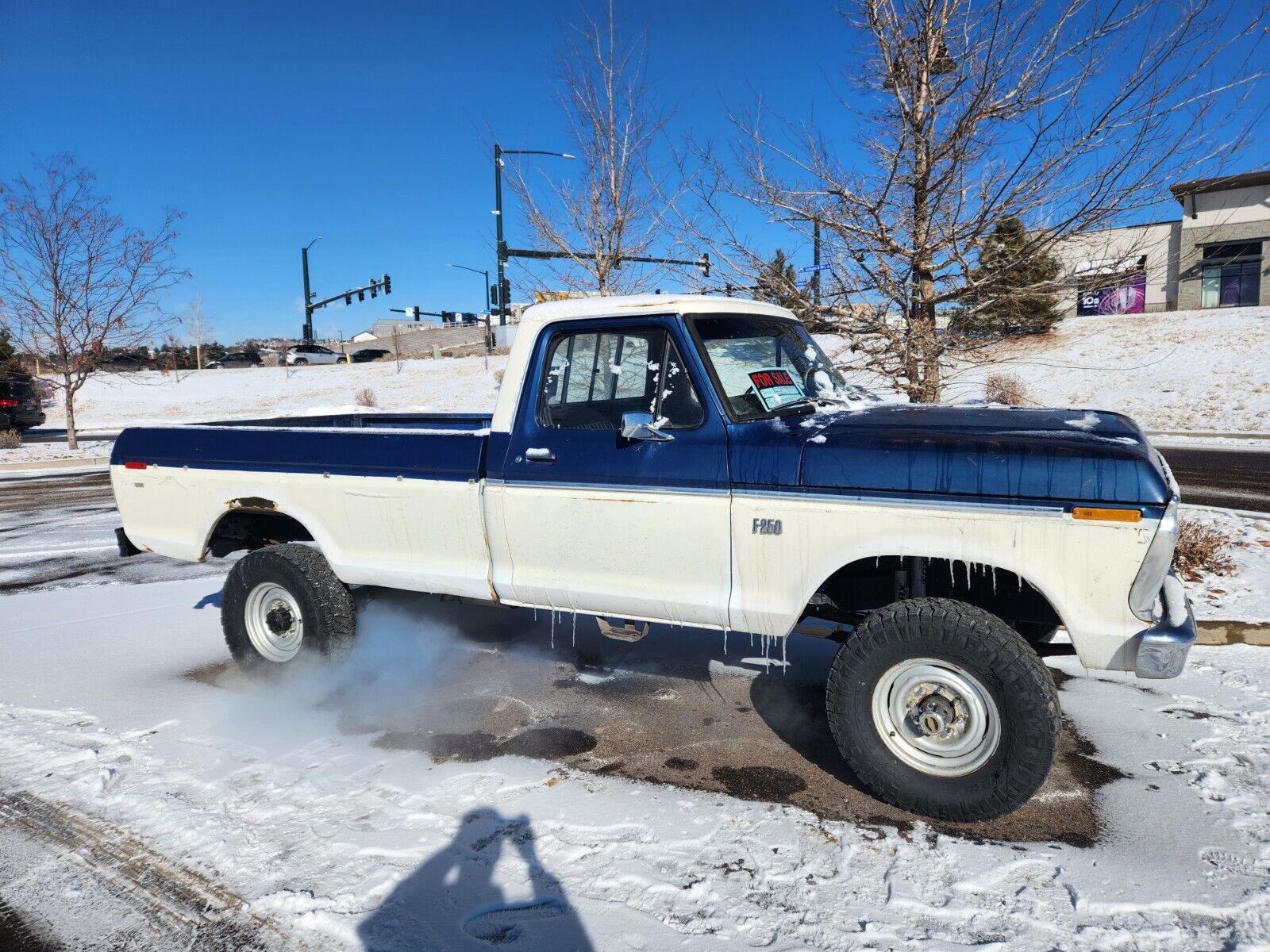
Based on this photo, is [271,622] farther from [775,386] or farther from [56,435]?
[56,435]

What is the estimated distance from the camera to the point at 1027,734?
320 cm

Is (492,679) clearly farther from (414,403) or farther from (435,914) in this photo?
(414,403)

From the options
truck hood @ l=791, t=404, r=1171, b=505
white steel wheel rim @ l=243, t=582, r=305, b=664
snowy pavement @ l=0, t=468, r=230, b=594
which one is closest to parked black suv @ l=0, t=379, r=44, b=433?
snowy pavement @ l=0, t=468, r=230, b=594

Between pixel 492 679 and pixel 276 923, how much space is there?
2.30 meters

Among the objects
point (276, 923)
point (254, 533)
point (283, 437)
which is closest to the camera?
point (276, 923)

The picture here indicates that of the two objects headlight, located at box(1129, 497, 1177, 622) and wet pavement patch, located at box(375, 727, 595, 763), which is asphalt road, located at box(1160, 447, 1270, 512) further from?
wet pavement patch, located at box(375, 727, 595, 763)

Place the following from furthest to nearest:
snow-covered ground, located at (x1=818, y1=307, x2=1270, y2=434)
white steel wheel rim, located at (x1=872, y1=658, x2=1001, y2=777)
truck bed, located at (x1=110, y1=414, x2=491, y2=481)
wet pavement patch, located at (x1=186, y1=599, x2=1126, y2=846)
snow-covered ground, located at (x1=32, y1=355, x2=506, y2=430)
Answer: snow-covered ground, located at (x1=32, y1=355, x2=506, y2=430) < snow-covered ground, located at (x1=818, y1=307, x2=1270, y2=434) < truck bed, located at (x1=110, y1=414, x2=491, y2=481) < wet pavement patch, located at (x1=186, y1=599, x2=1126, y2=846) < white steel wheel rim, located at (x1=872, y1=658, x2=1001, y2=777)

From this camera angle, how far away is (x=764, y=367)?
4.17 m

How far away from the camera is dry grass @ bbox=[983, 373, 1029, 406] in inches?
758

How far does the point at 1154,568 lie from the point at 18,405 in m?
27.3

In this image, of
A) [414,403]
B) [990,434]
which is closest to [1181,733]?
[990,434]

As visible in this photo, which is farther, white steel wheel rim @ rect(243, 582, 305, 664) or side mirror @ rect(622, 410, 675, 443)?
white steel wheel rim @ rect(243, 582, 305, 664)

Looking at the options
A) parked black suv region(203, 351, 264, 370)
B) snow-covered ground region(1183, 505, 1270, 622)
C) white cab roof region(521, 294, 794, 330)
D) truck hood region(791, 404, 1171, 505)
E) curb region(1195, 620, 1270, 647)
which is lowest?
curb region(1195, 620, 1270, 647)

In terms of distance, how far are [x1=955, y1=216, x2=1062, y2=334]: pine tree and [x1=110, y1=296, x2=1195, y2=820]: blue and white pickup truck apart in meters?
2.69
